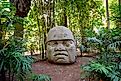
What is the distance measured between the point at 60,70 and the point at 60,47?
819 mm

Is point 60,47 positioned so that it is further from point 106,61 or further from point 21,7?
point 106,61

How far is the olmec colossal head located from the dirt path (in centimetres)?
23

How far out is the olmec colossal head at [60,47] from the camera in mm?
7832

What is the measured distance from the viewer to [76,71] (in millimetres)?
7188

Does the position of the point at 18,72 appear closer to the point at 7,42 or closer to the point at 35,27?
the point at 7,42

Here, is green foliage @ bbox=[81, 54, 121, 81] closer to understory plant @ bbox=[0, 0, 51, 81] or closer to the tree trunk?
understory plant @ bbox=[0, 0, 51, 81]

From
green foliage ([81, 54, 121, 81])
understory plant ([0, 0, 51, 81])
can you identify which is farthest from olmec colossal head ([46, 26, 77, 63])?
understory plant ([0, 0, 51, 81])

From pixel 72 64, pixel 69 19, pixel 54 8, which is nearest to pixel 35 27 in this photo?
pixel 54 8

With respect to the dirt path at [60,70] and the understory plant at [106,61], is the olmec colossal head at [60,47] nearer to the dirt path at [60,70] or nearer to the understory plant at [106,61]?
the dirt path at [60,70]

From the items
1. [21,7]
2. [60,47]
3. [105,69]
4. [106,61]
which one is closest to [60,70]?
[60,47]

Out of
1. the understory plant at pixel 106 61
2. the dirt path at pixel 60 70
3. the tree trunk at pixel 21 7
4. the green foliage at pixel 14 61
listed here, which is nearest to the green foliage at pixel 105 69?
the understory plant at pixel 106 61

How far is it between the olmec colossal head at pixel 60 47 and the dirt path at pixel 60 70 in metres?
0.23

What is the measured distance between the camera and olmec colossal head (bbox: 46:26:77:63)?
783 cm

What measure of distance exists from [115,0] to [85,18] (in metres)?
4.12
